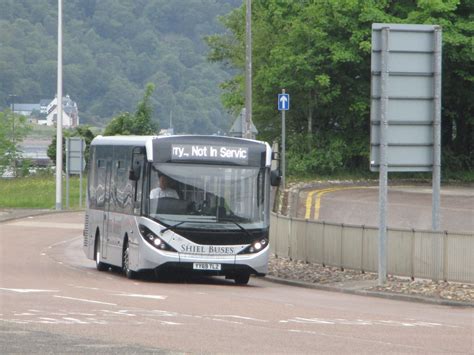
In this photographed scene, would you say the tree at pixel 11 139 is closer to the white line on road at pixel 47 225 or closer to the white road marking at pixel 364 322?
the white line on road at pixel 47 225

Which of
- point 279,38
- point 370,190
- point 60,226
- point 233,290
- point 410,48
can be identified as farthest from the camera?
point 279,38

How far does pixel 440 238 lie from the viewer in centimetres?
2498

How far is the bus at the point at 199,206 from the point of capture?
84.5ft

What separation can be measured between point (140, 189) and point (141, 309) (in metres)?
7.79

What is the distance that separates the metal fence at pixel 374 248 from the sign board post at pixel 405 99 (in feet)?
3.19

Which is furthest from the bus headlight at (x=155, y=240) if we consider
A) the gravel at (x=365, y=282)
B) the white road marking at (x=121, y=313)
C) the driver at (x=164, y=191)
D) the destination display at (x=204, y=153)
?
the white road marking at (x=121, y=313)

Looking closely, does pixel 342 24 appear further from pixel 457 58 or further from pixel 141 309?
pixel 141 309

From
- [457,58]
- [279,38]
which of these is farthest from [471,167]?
[279,38]

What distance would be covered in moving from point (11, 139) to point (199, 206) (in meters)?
83.9

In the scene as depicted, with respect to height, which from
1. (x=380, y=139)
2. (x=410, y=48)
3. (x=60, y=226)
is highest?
(x=410, y=48)

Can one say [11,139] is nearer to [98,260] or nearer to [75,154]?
[75,154]

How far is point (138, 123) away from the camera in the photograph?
97750mm

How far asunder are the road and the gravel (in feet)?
2.22

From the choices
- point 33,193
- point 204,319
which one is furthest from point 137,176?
point 33,193
